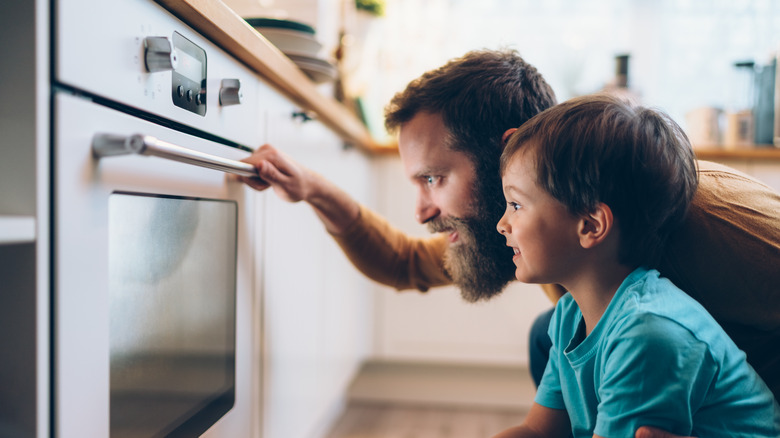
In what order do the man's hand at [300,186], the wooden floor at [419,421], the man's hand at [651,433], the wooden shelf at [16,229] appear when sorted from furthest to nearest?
the wooden floor at [419,421], the man's hand at [300,186], the man's hand at [651,433], the wooden shelf at [16,229]

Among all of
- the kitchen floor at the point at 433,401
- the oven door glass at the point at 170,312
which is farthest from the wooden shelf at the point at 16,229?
the kitchen floor at the point at 433,401

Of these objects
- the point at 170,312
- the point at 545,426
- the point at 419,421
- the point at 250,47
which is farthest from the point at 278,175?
the point at 419,421

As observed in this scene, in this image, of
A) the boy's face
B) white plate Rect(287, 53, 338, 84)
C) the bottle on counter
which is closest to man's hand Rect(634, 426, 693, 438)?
the boy's face

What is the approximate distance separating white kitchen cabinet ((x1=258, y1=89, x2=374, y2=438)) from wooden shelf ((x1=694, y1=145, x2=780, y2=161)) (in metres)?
1.20

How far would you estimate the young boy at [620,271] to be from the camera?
0.57 metres

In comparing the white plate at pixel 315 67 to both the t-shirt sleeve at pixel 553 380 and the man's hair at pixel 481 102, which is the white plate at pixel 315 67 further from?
the t-shirt sleeve at pixel 553 380

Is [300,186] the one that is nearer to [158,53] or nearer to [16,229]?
[158,53]

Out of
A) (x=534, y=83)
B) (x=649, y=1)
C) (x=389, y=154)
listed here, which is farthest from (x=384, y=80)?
(x=534, y=83)

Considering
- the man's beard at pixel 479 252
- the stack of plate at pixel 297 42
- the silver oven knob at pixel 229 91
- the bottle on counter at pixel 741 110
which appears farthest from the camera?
the bottle on counter at pixel 741 110

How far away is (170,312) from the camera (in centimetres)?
67

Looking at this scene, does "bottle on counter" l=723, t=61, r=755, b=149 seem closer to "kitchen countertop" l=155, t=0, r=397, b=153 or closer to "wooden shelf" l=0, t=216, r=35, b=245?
"kitchen countertop" l=155, t=0, r=397, b=153

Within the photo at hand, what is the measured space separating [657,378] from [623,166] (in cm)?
A: 23

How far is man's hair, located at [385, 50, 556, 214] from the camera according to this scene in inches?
37.7

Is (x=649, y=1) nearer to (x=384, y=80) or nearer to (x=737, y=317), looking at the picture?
(x=384, y=80)
